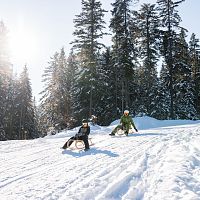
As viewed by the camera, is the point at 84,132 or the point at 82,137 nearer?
the point at 82,137

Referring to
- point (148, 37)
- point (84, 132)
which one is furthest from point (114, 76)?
point (84, 132)

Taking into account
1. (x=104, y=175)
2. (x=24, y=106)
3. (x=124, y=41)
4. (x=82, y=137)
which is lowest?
A: (x=104, y=175)

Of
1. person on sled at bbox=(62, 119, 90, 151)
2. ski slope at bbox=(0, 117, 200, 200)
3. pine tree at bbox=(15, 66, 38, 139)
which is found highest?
pine tree at bbox=(15, 66, 38, 139)

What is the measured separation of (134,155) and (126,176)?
3.09 m

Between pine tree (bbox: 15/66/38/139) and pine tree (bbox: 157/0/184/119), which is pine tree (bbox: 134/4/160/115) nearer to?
pine tree (bbox: 157/0/184/119)

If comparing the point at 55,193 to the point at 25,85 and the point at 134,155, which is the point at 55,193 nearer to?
the point at 134,155

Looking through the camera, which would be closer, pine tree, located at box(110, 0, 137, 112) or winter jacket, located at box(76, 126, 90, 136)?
winter jacket, located at box(76, 126, 90, 136)

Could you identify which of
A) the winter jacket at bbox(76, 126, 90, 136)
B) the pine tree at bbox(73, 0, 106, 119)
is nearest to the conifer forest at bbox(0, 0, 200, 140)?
the pine tree at bbox(73, 0, 106, 119)

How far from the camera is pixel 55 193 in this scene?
6.11 m

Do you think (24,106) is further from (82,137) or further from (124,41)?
(82,137)

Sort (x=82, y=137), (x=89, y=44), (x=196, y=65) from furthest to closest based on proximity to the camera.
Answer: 1. (x=196, y=65)
2. (x=89, y=44)
3. (x=82, y=137)

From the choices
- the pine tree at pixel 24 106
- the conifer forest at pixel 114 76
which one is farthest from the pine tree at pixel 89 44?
the pine tree at pixel 24 106

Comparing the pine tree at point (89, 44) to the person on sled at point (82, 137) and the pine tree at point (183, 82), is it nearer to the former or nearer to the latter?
the pine tree at point (183, 82)

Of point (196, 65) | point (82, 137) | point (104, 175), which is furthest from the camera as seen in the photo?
point (196, 65)
